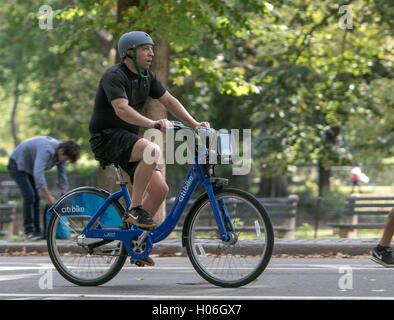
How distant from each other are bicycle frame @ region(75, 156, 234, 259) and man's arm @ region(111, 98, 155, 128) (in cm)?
53

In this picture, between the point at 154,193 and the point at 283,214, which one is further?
the point at 283,214

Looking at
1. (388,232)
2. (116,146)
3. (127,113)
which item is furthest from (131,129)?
(388,232)

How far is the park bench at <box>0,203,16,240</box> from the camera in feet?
42.0

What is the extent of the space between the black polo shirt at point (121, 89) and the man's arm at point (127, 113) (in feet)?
0.31

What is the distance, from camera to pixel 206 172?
19.2ft

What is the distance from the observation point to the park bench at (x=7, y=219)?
42.0 ft

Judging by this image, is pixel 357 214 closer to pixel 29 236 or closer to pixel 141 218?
pixel 29 236

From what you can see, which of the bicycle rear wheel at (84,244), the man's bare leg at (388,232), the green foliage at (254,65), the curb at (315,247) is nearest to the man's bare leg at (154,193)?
the bicycle rear wheel at (84,244)

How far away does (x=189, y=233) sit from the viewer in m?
5.89

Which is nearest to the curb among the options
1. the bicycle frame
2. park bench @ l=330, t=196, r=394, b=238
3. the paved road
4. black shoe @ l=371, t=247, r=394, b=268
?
the paved road

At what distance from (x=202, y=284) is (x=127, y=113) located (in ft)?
4.89

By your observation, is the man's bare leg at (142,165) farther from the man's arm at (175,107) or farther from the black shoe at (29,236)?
the black shoe at (29,236)

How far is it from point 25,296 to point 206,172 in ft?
5.28
